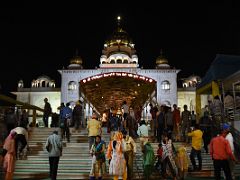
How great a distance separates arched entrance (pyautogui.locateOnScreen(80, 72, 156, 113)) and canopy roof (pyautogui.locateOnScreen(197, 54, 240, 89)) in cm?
313

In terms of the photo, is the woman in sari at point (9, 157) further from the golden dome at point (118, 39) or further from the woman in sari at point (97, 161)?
the golden dome at point (118, 39)

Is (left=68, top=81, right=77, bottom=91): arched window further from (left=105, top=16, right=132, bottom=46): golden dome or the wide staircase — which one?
the wide staircase

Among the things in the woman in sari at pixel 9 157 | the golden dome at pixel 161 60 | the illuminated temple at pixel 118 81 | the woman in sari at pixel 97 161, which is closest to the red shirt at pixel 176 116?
the woman in sari at pixel 97 161

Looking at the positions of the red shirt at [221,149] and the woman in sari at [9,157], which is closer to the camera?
the red shirt at [221,149]

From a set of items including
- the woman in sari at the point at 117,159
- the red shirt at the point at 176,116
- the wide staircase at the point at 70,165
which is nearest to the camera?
the woman in sari at the point at 117,159

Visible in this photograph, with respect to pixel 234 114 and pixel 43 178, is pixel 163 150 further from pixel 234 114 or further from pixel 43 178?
pixel 234 114

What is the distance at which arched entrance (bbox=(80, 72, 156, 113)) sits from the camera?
1738 cm

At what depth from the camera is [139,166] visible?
32.4 ft

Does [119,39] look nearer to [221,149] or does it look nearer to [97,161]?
[97,161]

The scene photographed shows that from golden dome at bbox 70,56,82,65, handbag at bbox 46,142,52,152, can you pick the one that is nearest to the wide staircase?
handbag at bbox 46,142,52,152

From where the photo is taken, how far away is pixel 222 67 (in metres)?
16.6

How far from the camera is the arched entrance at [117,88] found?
17375 millimetres

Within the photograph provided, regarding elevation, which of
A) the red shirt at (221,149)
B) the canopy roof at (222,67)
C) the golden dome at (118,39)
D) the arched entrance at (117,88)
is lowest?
the red shirt at (221,149)

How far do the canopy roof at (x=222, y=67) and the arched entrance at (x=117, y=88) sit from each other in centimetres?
313
